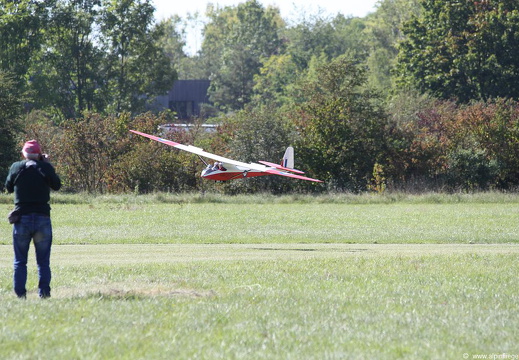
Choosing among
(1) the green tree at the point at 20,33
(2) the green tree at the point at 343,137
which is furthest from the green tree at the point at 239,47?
(2) the green tree at the point at 343,137

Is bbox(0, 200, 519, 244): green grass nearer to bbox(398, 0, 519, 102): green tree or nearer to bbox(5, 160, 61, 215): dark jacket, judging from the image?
bbox(5, 160, 61, 215): dark jacket

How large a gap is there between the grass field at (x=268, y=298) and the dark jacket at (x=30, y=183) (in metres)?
1.38

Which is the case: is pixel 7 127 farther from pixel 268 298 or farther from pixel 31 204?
pixel 268 298

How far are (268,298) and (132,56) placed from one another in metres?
69.3

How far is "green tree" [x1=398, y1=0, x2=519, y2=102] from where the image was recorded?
207 ft

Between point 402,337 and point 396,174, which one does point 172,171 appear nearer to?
point 396,174

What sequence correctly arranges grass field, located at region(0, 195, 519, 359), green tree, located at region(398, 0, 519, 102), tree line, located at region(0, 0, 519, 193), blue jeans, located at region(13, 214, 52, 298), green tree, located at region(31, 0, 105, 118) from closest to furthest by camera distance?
grass field, located at region(0, 195, 519, 359) < blue jeans, located at region(13, 214, 52, 298) < tree line, located at region(0, 0, 519, 193) < green tree, located at region(398, 0, 519, 102) < green tree, located at region(31, 0, 105, 118)

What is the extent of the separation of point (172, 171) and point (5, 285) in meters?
34.9

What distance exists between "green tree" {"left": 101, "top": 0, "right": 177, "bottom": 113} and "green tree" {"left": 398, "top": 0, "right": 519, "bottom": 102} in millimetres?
26139

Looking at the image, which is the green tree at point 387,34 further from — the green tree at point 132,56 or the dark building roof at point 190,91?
the green tree at point 132,56

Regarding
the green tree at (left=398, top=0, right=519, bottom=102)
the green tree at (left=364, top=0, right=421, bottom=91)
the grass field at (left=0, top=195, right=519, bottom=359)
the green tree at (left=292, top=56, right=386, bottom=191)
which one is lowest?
the grass field at (left=0, top=195, right=519, bottom=359)

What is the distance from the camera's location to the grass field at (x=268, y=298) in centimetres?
912

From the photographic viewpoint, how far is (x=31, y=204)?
11.6m

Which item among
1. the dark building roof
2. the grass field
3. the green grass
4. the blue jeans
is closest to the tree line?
the green grass
